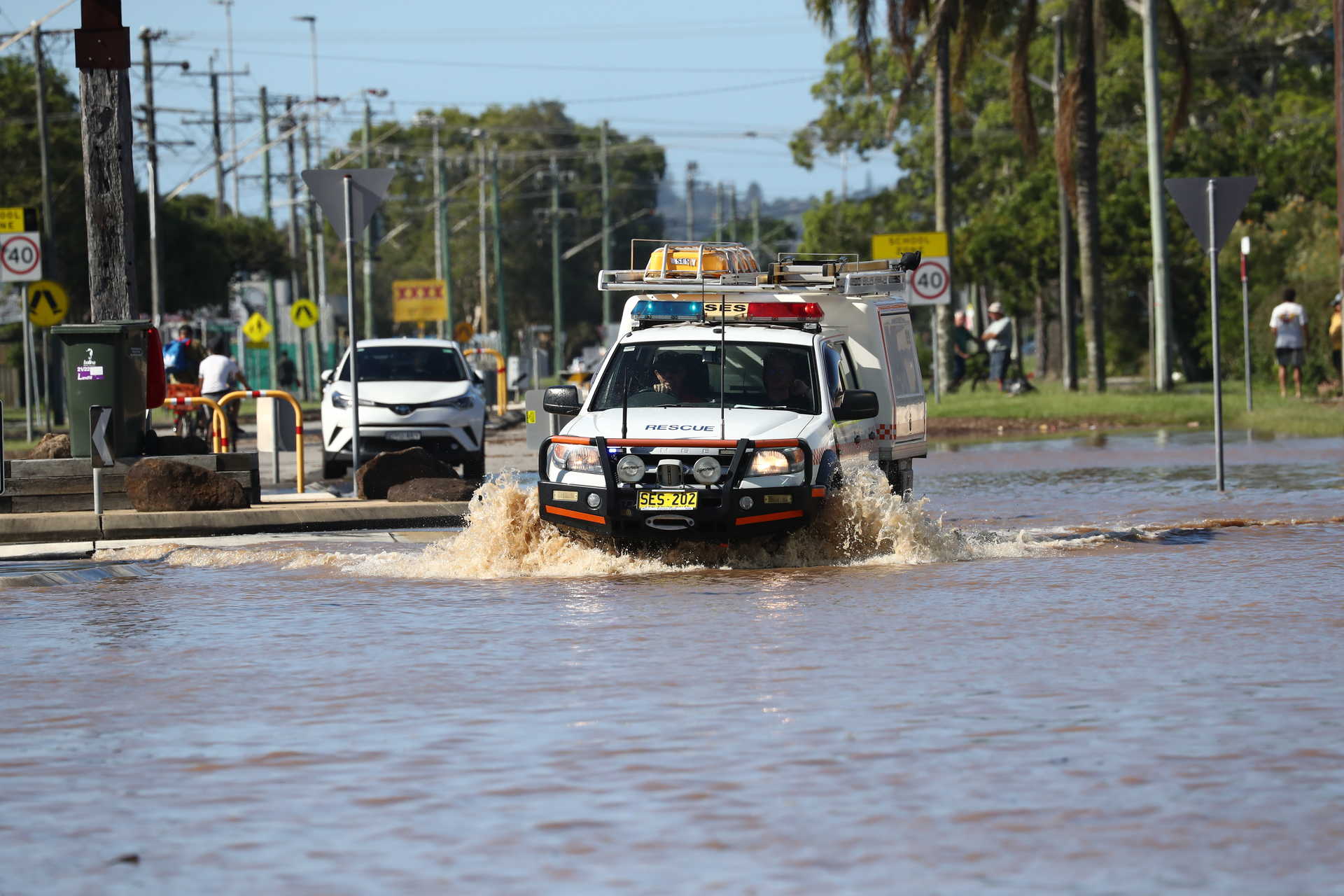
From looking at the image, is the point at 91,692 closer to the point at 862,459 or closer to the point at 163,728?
the point at 163,728

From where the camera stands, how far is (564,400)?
1448 centimetres

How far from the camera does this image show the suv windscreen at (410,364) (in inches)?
968

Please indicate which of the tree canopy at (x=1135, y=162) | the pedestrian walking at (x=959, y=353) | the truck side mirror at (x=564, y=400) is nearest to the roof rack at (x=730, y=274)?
the truck side mirror at (x=564, y=400)

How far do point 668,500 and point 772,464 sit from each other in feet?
2.33

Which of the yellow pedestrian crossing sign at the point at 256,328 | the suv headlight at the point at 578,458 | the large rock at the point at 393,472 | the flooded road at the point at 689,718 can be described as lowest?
the flooded road at the point at 689,718

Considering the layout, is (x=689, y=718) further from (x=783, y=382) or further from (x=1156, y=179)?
(x=1156, y=179)

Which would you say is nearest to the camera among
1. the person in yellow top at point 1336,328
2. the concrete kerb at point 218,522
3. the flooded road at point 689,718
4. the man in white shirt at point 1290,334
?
the flooded road at point 689,718

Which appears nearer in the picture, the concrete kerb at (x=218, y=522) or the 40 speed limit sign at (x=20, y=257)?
the concrete kerb at (x=218, y=522)

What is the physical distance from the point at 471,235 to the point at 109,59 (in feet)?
324

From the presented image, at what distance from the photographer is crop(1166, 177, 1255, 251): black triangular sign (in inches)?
750

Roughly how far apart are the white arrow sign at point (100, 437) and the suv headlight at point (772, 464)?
238 inches

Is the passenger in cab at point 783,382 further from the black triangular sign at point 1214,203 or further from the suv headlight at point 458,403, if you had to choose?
the suv headlight at point 458,403

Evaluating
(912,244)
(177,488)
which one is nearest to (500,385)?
(912,244)

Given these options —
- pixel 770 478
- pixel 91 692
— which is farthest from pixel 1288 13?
pixel 91 692
